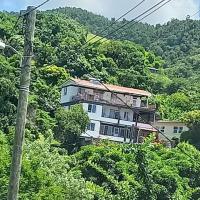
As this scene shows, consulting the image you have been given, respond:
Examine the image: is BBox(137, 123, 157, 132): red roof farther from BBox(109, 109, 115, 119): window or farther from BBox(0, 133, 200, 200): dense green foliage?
BBox(0, 133, 200, 200): dense green foliage

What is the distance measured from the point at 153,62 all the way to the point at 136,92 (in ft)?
113

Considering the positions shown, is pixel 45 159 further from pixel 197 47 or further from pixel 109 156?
pixel 197 47

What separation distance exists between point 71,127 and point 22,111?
37683 mm

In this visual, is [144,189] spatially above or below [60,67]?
below

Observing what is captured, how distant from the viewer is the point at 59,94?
6044 cm

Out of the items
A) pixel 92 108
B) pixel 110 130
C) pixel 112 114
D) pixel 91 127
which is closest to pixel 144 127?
pixel 112 114

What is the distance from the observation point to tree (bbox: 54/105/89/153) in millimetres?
47781

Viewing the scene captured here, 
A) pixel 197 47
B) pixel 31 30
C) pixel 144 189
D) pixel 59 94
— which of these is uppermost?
pixel 197 47

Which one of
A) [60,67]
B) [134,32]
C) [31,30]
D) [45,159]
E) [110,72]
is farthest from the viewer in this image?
[134,32]

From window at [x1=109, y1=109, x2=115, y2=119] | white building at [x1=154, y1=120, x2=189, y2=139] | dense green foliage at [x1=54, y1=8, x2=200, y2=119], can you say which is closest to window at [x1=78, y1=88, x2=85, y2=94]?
window at [x1=109, y1=109, x2=115, y2=119]

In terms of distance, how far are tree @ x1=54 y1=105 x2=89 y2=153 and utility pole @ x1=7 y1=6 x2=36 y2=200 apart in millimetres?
36763

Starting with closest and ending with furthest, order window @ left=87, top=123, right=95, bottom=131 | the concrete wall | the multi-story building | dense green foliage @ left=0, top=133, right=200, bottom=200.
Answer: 1. dense green foliage @ left=0, top=133, right=200, bottom=200
2. window @ left=87, top=123, right=95, bottom=131
3. the multi-story building
4. the concrete wall

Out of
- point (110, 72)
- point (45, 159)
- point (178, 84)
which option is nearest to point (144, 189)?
point (45, 159)

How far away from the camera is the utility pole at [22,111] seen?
33.7 feet
